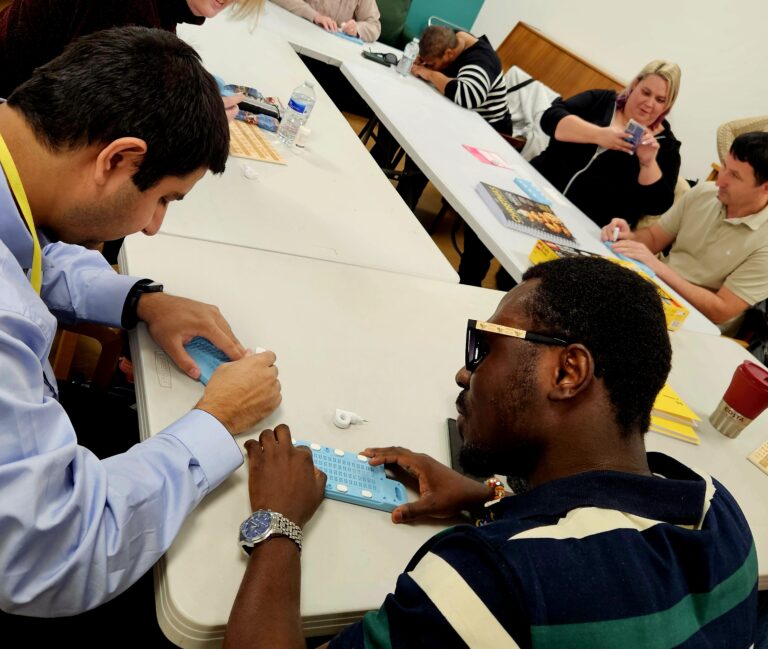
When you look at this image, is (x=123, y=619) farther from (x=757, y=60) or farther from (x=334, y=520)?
(x=757, y=60)

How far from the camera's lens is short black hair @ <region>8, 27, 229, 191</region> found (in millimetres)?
822

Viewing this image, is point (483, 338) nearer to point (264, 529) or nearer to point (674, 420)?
point (264, 529)

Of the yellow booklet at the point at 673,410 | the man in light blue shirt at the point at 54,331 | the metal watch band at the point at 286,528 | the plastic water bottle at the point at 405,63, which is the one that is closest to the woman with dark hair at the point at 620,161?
the plastic water bottle at the point at 405,63

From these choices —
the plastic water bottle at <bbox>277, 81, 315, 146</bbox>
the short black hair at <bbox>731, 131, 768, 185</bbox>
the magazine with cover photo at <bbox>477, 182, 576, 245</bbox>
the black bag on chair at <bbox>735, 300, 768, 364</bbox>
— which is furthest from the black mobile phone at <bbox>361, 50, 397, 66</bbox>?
the black bag on chair at <bbox>735, 300, 768, 364</bbox>

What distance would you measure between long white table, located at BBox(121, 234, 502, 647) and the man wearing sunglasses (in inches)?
2.0

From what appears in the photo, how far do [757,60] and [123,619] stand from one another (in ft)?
16.3

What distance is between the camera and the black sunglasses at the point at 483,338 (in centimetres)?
89

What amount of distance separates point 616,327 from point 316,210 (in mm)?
1093

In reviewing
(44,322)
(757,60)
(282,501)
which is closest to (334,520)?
(282,501)

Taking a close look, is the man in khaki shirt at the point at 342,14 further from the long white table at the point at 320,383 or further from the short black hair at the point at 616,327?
the short black hair at the point at 616,327

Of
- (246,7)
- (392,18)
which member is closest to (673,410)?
(246,7)

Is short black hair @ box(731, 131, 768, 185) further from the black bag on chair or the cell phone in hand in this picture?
the black bag on chair

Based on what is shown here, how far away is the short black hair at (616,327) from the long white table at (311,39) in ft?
9.42

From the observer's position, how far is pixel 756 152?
97.5 inches
